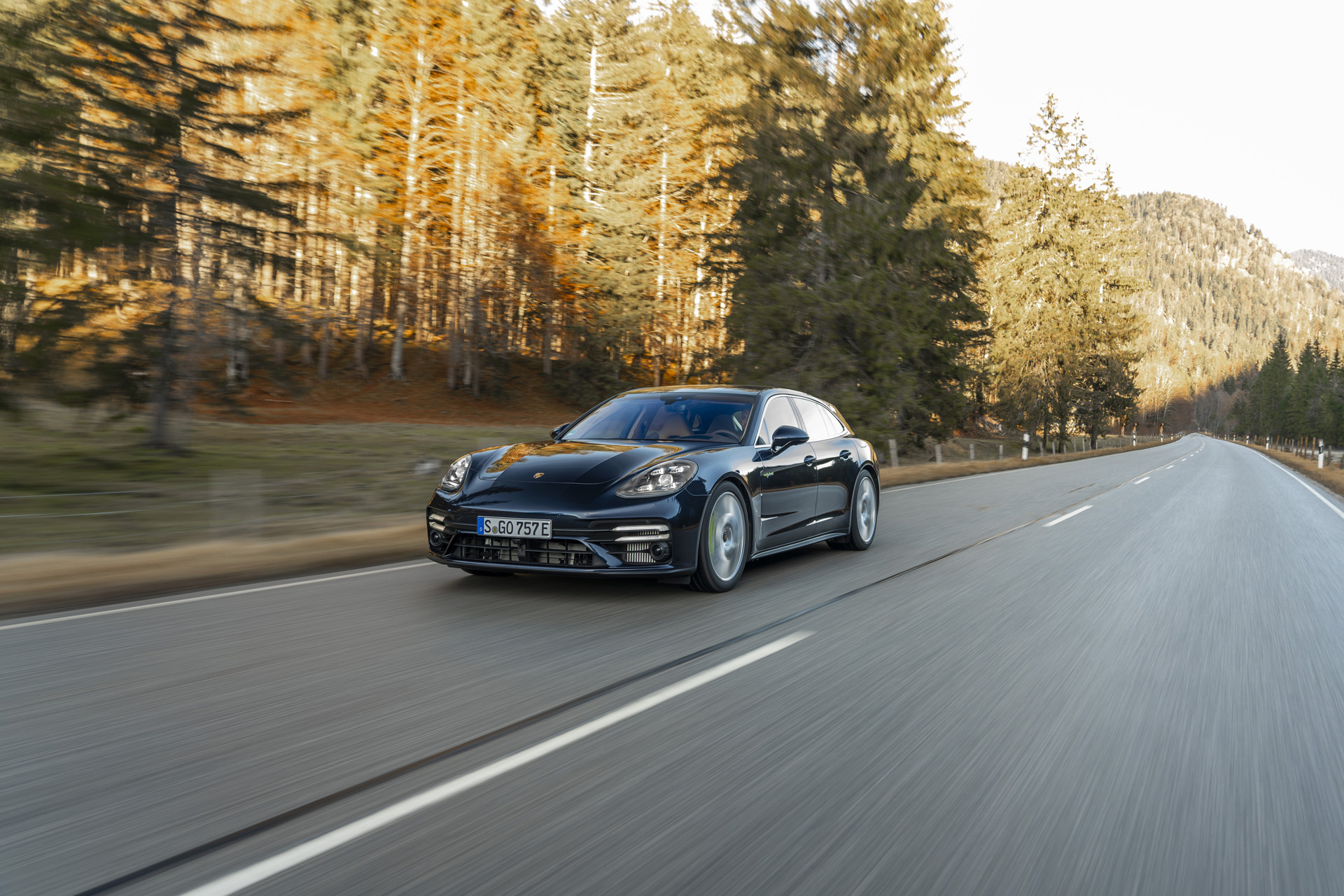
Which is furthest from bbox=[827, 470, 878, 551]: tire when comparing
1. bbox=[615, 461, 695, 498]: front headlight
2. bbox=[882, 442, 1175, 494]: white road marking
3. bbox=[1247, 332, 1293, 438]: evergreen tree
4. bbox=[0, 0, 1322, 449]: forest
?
bbox=[1247, 332, 1293, 438]: evergreen tree

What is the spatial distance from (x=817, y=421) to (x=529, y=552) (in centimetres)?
378

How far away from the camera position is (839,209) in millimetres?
25766

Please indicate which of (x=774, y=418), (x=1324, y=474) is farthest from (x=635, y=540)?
(x=1324, y=474)

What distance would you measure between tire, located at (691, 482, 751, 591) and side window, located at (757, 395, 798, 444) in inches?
31.0

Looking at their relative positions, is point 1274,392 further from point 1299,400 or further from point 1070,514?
point 1070,514

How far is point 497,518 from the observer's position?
21.4 feet

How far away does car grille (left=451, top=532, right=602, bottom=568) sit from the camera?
643 cm

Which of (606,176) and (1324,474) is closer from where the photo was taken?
(1324,474)

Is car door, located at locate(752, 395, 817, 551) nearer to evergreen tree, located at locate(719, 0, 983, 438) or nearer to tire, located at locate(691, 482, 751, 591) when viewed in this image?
tire, located at locate(691, 482, 751, 591)

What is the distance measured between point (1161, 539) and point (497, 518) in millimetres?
8001

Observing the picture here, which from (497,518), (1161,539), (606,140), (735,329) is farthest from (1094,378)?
(497,518)

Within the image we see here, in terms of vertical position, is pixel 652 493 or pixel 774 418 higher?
pixel 774 418

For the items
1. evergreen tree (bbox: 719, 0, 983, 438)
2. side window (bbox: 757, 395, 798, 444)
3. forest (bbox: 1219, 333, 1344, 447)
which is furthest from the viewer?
forest (bbox: 1219, 333, 1344, 447)

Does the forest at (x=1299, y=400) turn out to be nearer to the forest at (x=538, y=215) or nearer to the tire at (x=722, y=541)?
the forest at (x=538, y=215)
